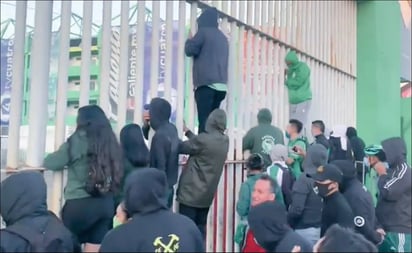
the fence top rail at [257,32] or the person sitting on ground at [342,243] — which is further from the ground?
the fence top rail at [257,32]

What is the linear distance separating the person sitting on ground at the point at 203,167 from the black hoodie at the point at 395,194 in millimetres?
1535

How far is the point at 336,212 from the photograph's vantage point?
153 inches

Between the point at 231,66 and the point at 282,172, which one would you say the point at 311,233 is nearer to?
the point at 282,172

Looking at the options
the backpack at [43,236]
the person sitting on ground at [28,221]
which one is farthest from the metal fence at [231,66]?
the backpack at [43,236]

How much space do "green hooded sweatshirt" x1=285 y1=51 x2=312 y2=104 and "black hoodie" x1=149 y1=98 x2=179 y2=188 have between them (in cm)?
285

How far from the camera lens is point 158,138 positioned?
383cm

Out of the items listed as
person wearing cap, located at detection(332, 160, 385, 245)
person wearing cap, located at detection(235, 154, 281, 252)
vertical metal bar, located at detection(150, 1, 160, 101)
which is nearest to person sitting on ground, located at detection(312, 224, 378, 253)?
person wearing cap, located at detection(235, 154, 281, 252)

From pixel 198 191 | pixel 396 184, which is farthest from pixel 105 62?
pixel 396 184

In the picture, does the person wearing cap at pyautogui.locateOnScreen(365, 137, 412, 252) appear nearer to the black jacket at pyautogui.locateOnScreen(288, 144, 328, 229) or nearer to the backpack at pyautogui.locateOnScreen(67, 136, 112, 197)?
the black jacket at pyautogui.locateOnScreen(288, 144, 328, 229)

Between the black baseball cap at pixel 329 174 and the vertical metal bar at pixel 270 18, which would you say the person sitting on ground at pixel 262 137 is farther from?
the vertical metal bar at pixel 270 18

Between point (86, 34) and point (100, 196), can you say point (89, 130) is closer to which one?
point (100, 196)

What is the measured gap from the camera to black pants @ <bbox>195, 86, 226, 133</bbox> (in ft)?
15.1

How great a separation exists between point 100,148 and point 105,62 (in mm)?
959

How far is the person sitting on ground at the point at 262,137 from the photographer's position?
521 cm
